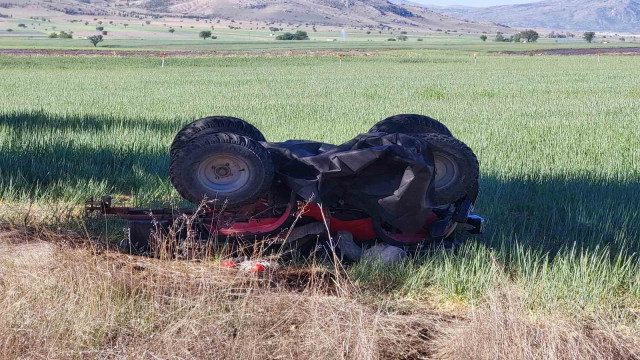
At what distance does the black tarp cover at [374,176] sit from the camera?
16.4 feet

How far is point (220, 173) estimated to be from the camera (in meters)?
5.30

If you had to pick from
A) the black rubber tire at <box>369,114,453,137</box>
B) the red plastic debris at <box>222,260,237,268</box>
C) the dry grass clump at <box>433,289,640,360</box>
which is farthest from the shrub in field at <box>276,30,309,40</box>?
the dry grass clump at <box>433,289,640,360</box>

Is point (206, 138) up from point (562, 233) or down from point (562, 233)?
up

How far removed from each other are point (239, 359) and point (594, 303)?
1.97m

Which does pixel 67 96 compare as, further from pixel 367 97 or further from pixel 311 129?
pixel 311 129

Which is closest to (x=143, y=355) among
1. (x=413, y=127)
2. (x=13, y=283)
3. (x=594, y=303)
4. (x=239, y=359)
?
(x=239, y=359)

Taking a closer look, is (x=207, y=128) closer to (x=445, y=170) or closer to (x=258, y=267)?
(x=258, y=267)

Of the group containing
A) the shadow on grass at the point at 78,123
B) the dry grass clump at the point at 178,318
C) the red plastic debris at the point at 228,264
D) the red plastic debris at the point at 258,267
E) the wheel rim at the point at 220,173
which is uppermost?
the wheel rim at the point at 220,173

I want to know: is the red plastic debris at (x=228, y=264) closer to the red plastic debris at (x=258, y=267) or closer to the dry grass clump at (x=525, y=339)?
the red plastic debris at (x=258, y=267)

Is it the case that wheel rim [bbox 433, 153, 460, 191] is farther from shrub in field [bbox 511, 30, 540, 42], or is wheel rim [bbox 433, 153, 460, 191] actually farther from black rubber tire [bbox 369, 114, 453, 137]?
shrub in field [bbox 511, 30, 540, 42]

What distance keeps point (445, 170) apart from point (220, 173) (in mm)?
1514

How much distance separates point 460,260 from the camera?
508 cm

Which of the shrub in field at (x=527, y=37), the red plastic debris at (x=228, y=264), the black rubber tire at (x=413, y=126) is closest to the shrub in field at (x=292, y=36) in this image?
the shrub in field at (x=527, y=37)

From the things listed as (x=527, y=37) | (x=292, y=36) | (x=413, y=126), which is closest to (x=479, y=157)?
(x=413, y=126)
